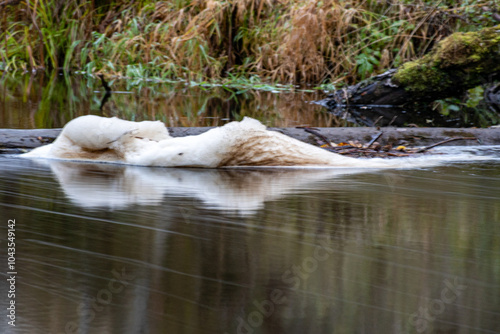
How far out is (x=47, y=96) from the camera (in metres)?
8.77

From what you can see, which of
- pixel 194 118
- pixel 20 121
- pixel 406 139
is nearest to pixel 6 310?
pixel 406 139

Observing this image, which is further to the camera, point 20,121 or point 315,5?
point 315,5

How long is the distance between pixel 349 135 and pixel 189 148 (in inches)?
45.2

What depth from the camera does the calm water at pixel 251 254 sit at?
1928mm

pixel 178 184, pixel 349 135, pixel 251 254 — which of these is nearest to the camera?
pixel 251 254

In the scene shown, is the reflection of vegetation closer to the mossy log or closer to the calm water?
the mossy log

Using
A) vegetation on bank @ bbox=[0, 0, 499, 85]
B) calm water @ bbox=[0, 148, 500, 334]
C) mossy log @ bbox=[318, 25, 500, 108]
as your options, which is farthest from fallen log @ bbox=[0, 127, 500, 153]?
vegetation on bank @ bbox=[0, 0, 499, 85]

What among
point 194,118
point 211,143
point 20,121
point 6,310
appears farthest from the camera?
point 194,118

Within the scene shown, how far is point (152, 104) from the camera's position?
816cm

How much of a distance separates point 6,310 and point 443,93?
664 cm

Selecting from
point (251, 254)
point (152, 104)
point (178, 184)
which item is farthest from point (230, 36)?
point (251, 254)

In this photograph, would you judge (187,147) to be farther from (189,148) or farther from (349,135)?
(349,135)

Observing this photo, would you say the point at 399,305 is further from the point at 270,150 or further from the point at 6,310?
the point at 270,150

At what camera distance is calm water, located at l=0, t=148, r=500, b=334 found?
193 centimetres
